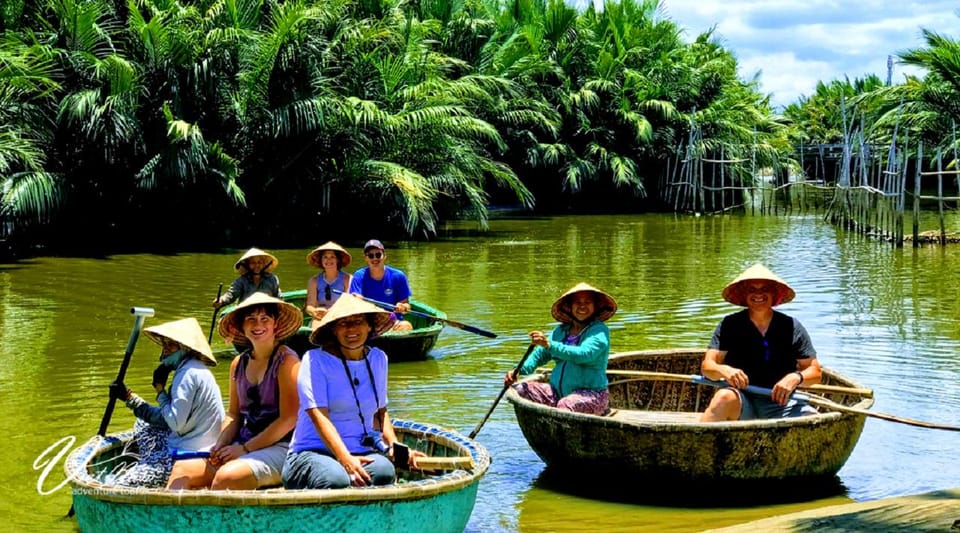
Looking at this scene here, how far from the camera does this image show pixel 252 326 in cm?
599

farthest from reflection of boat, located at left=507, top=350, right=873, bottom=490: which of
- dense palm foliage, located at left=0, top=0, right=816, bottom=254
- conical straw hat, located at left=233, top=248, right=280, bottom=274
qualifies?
dense palm foliage, located at left=0, top=0, right=816, bottom=254

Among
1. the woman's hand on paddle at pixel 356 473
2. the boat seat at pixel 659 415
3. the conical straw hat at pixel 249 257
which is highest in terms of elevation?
the conical straw hat at pixel 249 257

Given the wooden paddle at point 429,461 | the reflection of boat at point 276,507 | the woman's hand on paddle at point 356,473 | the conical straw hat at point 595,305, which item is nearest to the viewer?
the reflection of boat at point 276,507

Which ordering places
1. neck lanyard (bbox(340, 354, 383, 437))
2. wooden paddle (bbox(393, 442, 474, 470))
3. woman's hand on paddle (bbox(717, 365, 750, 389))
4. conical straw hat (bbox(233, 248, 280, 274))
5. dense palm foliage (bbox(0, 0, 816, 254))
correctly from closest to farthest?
neck lanyard (bbox(340, 354, 383, 437)) → wooden paddle (bbox(393, 442, 474, 470)) → woman's hand on paddle (bbox(717, 365, 750, 389)) → conical straw hat (bbox(233, 248, 280, 274)) → dense palm foliage (bbox(0, 0, 816, 254))

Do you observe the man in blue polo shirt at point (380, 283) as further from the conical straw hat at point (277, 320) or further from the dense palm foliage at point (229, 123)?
the dense palm foliage at point (229, 123)

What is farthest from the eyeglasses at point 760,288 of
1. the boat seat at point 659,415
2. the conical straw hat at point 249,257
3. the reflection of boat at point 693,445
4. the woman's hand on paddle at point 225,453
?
the conical straw hat at point 249,257

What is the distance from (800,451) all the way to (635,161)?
33.4 meters

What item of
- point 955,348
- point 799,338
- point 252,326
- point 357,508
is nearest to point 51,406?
point 252,326

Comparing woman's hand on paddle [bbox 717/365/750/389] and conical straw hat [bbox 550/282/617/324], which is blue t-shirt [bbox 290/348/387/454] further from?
woman's hand on paddle [bbox 717/365/750/389]

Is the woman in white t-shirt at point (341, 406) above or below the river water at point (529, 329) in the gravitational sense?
above

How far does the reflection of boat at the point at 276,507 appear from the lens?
544 centimetres

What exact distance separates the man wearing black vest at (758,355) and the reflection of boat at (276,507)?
1.96 meters

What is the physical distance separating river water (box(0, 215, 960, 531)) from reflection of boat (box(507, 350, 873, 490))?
20 centimetres

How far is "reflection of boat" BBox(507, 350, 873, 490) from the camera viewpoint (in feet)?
23.0
